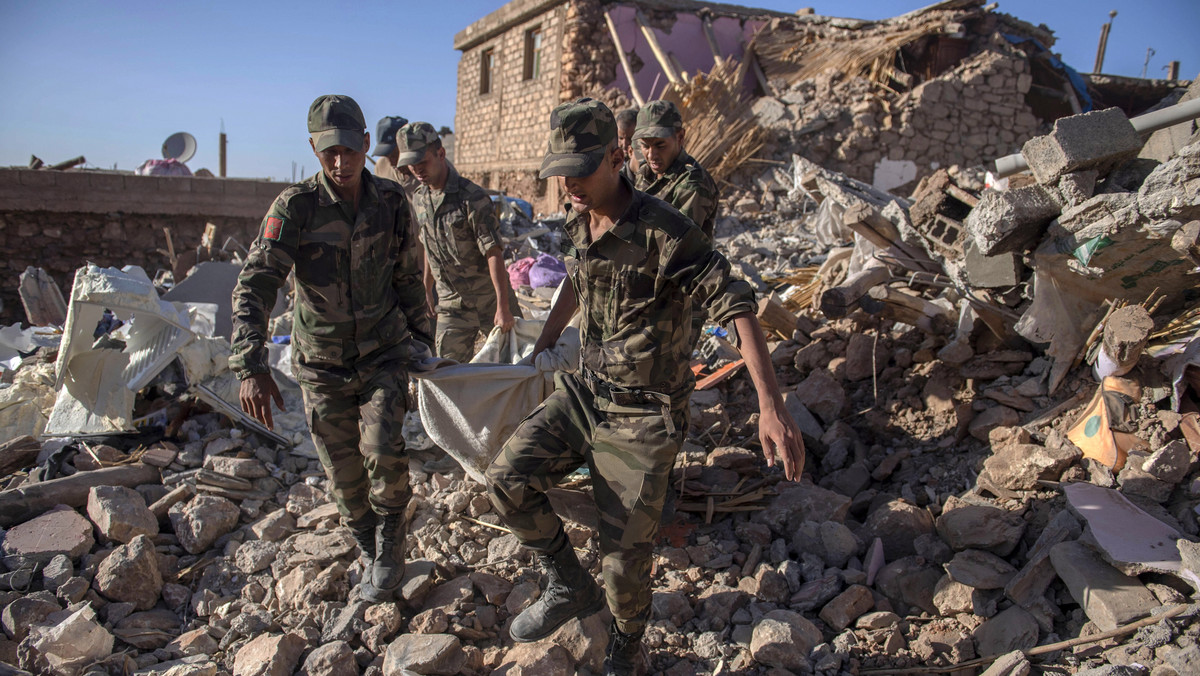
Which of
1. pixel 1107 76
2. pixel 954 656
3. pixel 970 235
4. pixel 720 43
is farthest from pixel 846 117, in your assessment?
pixel 954 656

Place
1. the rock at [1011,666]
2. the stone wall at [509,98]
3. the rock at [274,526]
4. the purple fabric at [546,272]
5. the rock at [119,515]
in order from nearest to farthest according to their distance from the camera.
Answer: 1. the rock at [1011,666]
2. the rock at [119,515]
3. the rock at [274,526]
4. the purple fabric at [546,272]
5. the stone wall at [509,98]

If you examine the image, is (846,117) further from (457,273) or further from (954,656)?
(954,656)

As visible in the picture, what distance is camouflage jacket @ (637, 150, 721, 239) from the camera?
350 cm

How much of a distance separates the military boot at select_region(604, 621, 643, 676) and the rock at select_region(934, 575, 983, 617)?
124cm

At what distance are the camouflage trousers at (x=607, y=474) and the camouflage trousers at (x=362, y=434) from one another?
627 mm

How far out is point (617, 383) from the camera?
2312 mm

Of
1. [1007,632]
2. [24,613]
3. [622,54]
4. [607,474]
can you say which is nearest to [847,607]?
[1007,632]

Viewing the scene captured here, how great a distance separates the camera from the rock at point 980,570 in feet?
8.86

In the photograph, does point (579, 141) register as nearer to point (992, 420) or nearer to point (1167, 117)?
point (992, 420)

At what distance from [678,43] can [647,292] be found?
1174 cm

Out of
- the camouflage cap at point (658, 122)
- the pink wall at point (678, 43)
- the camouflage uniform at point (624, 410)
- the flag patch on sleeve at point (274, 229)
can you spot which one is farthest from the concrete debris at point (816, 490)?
the pink wall at point (678, 43)

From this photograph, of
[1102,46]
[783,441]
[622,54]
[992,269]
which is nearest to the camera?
[783,441]

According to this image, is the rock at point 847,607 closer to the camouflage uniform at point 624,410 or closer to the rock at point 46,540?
the camouflage uniform at point 624,410

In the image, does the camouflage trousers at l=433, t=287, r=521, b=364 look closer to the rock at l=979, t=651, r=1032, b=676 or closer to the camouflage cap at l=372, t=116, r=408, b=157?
the camouflage cap at l=372, t=116, r=408, b=157
